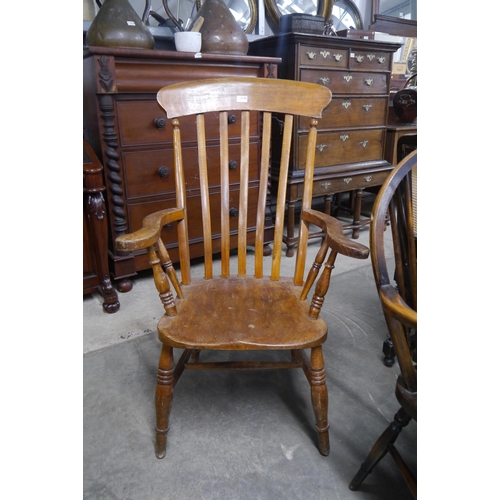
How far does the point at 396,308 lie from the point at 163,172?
5.91 feet

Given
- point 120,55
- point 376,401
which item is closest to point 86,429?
point 376,401

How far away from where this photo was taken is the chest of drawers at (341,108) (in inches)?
107

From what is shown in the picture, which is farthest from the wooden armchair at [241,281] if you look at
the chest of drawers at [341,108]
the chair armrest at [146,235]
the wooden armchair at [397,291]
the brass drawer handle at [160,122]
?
the chest of drawers at [341,108]

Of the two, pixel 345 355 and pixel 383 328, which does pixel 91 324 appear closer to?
pixel 345 355

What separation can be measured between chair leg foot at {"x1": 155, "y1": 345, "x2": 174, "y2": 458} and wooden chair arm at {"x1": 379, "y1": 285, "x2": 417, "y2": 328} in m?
0.70

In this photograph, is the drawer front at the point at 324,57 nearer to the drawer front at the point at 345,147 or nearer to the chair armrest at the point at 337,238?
the drawer front at the point at 345,147

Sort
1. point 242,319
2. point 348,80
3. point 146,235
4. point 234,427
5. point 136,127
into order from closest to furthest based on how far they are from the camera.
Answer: point 146,235
point 242,319
point 234,427
point 136,127
point 348,80

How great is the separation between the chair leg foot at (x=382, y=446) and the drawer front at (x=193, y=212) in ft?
5.46

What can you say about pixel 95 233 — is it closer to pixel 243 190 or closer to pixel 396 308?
pixel 243 190

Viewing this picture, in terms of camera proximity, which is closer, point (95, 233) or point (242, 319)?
point (242, 319)

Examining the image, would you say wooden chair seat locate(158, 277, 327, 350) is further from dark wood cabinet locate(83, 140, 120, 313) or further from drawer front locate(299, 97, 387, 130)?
drawer front locate(299, 97, 387, 130)

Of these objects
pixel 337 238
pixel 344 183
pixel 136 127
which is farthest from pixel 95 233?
pixel 344 183

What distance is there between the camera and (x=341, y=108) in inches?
116

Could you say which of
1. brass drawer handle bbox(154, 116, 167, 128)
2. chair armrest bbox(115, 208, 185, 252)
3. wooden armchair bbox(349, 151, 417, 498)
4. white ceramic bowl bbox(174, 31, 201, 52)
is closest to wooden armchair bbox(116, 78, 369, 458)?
chair armrest bbox(115, 208, 185, 252)
